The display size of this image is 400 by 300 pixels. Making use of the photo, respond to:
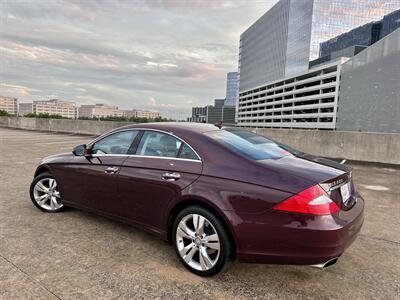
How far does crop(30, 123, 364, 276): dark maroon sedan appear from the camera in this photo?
256 centimetres

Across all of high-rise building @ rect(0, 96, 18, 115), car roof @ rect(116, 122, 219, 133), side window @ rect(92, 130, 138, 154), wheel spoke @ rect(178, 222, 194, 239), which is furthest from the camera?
high-rise building @ rect(0, 96, 18, 115)

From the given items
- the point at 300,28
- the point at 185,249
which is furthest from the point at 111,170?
the point at 300,28

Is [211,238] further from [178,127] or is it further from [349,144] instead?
[349,144]

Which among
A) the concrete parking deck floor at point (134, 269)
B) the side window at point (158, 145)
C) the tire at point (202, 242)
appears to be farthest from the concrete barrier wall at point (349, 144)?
the tire at point (202, 242)

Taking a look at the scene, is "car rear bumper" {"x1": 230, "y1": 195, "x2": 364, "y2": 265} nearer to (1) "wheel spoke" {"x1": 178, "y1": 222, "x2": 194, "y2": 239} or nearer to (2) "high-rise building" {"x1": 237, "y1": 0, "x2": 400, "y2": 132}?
(1) "wheel spoke" {"x1": 178, "y1": 222, "x2": 194, "y2": 239}

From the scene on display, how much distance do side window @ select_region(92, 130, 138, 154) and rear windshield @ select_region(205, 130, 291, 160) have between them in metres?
1.05

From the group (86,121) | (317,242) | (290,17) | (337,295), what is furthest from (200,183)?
(290,17)

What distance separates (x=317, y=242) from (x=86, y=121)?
67.5ft

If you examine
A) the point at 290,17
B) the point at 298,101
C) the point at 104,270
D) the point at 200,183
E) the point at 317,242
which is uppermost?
the point at 290,17

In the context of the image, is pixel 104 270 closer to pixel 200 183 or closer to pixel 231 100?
pixel 200 183

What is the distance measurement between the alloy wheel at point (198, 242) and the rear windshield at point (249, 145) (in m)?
0.76

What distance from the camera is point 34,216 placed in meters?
4.47

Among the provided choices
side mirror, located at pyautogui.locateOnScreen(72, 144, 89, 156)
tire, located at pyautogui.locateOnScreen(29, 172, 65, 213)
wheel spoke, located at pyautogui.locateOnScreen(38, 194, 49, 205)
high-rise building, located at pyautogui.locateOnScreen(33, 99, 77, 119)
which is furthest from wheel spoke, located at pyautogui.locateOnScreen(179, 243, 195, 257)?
high-rise building, located at pyautogui.locateOnScreen(33, 99, 77, 119)

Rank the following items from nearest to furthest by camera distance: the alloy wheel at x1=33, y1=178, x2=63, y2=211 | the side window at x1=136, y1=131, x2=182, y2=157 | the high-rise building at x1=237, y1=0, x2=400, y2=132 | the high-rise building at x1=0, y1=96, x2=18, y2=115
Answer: the side window at x1=136, y1=131, x2=182, y2=157 < the alloy wheel at x1=33, y1=178, x2=63, y2=211 < the high-rise building at x1=0, y1=96, x2=18, y2=115 < the high-rise building at x1=237, y1=0, x2=400, y2=132
